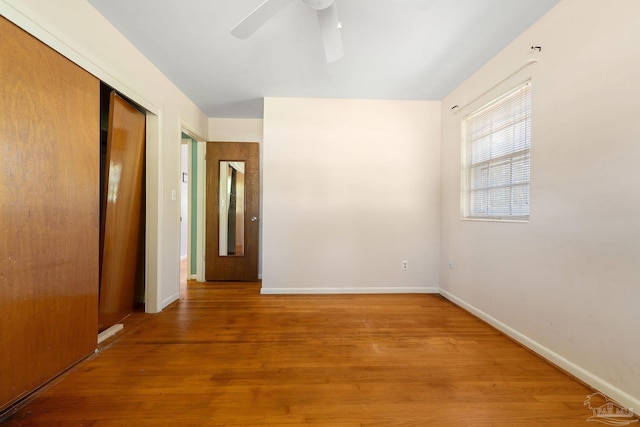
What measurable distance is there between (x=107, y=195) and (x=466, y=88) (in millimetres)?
3671

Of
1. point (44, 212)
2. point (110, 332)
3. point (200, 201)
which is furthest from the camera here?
point (200, 201)

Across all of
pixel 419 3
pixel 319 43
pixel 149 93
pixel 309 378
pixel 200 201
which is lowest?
pixel 309 378

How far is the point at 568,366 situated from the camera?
5.09 ft

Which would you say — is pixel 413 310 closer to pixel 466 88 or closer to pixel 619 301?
pixel 619 301

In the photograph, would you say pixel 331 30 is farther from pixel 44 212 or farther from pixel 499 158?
pixel 44 212

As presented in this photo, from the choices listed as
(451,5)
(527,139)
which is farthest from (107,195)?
(527,139)

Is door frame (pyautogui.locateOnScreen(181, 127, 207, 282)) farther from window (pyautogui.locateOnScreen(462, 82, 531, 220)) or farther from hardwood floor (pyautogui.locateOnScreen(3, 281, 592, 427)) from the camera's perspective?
window (pyautogui.locateOnScreen(462, 82, 531, 220))

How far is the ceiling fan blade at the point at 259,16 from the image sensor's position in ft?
4.64

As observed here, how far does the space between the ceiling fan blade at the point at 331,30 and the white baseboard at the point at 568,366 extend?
106 inches

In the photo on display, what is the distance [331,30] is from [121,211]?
2.33 metres

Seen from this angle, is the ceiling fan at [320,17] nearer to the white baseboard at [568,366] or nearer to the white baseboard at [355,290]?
the white baseboard at [568,366]

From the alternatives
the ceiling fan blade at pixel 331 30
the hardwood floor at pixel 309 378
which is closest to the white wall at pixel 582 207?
the hardwood floor at pixel 309 378

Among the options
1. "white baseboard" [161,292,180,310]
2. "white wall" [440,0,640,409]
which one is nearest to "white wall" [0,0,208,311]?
"white baseboard" [161,292,180,310]

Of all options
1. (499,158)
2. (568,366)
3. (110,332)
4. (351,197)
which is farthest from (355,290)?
(110,332)
